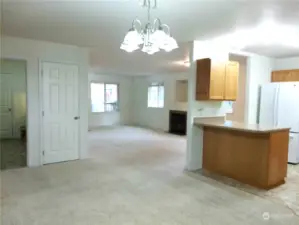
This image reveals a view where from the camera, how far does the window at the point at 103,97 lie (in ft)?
34.2

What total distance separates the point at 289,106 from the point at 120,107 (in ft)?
24.7

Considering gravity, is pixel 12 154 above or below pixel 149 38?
below

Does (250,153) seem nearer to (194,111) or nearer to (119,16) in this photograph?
(194,111)

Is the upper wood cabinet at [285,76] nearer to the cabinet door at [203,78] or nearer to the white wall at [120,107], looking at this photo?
the cabinet door at [203,78]

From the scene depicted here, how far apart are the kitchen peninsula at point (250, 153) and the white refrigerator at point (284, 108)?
1.34 metres

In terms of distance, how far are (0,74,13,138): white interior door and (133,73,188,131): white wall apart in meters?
5.35

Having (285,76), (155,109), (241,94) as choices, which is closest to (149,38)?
(241,94)

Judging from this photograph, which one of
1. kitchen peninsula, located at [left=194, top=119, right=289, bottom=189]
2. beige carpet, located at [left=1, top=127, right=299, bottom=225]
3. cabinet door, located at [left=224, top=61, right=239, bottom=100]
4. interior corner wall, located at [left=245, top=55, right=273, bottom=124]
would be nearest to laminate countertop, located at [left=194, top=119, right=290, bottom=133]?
kitchen peninsula, located at [left=194, top=119, right=289, bottom=189]

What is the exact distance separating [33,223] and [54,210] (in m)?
0.31

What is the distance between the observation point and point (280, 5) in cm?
264

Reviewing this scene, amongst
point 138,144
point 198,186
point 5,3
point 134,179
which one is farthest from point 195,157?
point 5,3

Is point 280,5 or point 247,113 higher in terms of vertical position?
point 280,5

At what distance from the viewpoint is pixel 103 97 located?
1073 cm

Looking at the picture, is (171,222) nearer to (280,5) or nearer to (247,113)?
(280,5)
